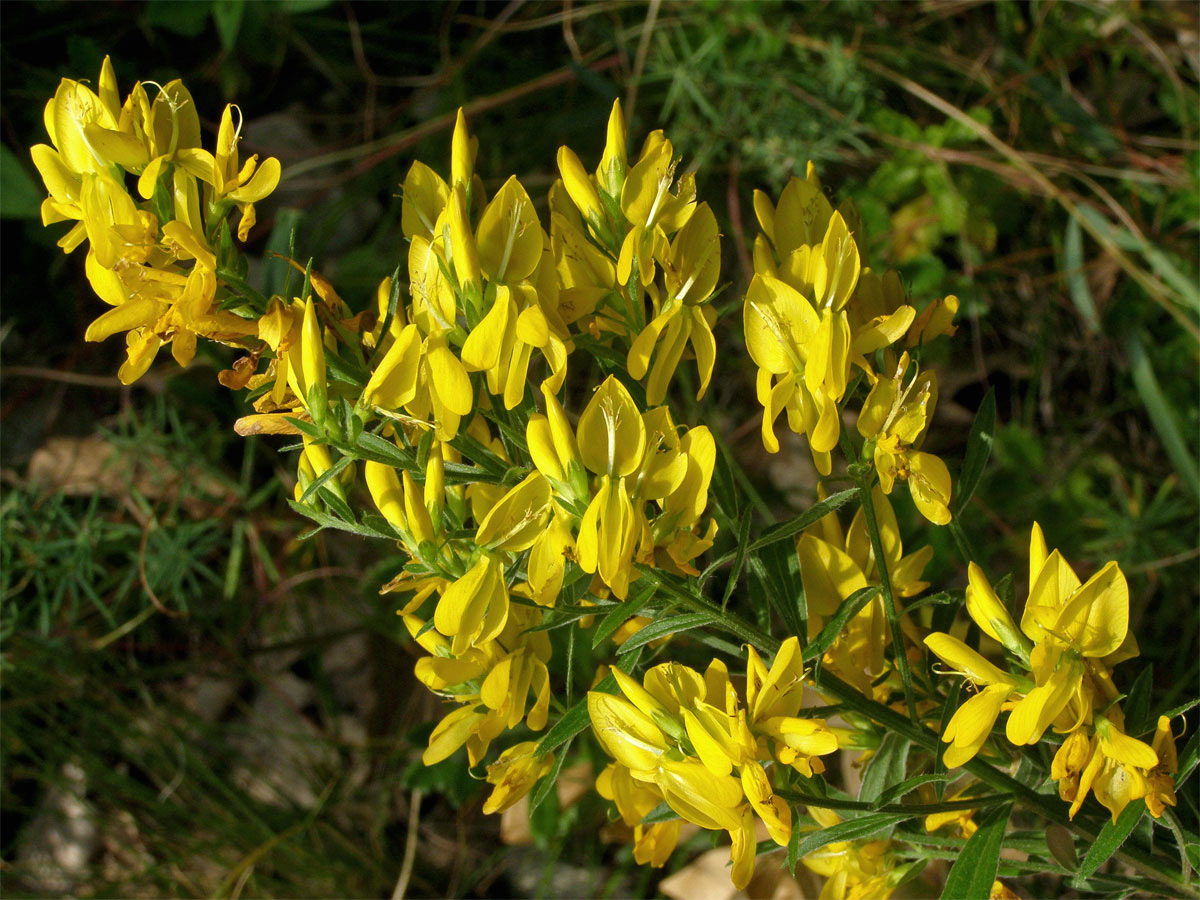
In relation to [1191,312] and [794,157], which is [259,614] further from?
[1191,312]

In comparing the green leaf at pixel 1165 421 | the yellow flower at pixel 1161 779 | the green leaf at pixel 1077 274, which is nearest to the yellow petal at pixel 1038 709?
the yellow flower at pixel 1161 779

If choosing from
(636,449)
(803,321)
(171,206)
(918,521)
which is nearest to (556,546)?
(636,449)

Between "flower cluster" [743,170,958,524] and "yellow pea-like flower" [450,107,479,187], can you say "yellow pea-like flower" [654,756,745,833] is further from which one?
"yellow pea-like flower" [450,107,479,187]

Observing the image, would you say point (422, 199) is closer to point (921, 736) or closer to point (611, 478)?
point (611, 478)

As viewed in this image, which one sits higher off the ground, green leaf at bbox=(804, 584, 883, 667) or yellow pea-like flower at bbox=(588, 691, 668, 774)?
green leaf at bbox=(804, 584, 883, 667)

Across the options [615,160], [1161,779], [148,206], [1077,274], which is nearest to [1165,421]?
[1077,274]

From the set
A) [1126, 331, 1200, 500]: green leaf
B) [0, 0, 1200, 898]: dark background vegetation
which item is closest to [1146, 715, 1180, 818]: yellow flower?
[0, 0, 1200, 898]: dark background vegetation
